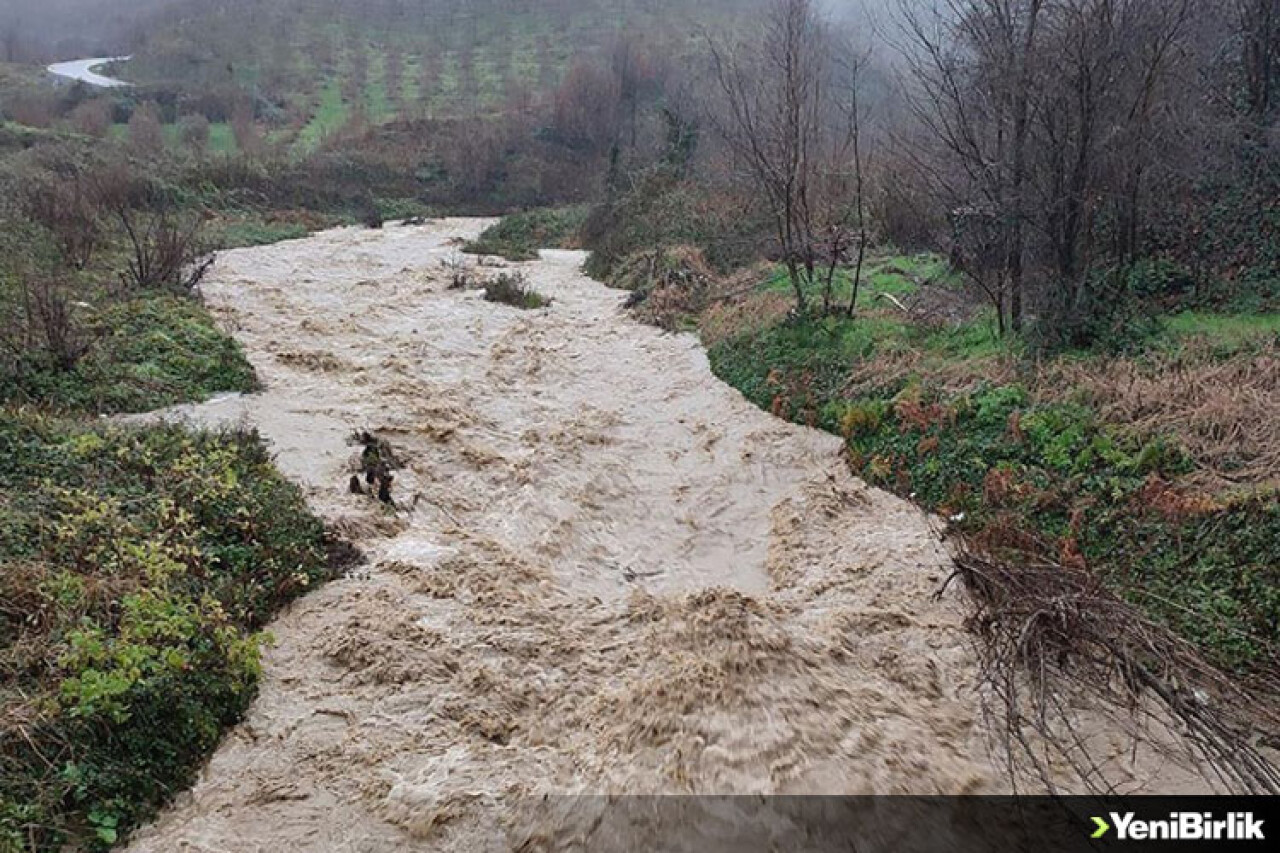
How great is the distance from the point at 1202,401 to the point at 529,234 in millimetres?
22358

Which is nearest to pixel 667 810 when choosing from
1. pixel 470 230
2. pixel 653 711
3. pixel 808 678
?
pixel 653 711

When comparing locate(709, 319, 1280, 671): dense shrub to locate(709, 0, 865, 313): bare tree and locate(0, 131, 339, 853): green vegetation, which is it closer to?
locate(709, 0, 865, 313): bare tree

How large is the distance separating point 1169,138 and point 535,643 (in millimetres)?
10161

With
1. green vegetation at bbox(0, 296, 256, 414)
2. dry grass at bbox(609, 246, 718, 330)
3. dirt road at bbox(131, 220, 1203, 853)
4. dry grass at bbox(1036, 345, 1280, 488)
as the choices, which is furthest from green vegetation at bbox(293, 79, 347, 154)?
dry grass at bbox(1036, 345, 1280, 488)

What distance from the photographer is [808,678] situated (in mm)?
5301

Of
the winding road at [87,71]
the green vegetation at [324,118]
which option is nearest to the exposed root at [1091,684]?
the green vegetation at [324,118]

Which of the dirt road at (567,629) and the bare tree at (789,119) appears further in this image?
the bare tree at (789,119)

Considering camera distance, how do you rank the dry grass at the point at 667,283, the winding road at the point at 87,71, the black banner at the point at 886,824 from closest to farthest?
the black banner at the point at 886,824
the dry grass at the point at 667,283
the winding road at the point at 87,71

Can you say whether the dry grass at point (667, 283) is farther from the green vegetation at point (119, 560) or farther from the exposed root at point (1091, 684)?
the exposed root at point (1091, 684)

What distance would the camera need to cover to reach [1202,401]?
23.8ft

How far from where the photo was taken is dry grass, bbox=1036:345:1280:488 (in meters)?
6.56

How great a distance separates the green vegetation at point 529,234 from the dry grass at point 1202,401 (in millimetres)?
16765

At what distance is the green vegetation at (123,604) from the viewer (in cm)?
422

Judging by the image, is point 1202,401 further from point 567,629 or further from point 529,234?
point 529,234
